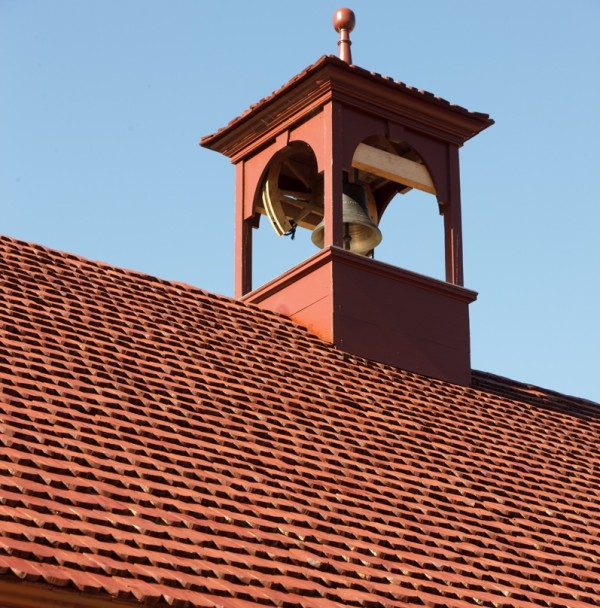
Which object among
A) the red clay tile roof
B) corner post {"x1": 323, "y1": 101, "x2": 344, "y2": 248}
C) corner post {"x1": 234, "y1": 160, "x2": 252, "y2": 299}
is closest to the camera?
the red clay tile roof

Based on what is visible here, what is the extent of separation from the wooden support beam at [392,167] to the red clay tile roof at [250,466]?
6.07ft

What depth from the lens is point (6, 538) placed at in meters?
7.29

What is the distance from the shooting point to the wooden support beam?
558 inches

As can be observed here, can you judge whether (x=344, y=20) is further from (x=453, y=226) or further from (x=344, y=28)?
(x=453, y=226)

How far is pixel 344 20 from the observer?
14883mm

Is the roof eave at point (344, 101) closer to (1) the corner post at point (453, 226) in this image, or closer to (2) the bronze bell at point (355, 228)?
(1) the corner post at point (453, 226)

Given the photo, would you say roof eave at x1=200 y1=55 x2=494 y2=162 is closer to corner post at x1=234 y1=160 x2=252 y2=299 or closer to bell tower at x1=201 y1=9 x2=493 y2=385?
bell tower at x1=201 y1=9 x2=493 y2=385

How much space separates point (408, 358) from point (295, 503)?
4.11 metres

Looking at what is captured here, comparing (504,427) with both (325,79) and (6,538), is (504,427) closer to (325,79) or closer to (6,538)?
(325,79)

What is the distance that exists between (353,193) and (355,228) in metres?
0.38

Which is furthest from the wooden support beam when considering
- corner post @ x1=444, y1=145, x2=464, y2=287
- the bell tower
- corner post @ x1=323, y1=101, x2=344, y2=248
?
corner post @ x1=323, y1=101, x2=344, y2=248

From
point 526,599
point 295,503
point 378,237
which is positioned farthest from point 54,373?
point 378,237

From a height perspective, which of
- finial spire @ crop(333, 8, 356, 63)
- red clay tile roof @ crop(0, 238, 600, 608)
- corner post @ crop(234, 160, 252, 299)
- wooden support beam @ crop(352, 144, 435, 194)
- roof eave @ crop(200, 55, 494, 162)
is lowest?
red clay tile roof @ crop(0, 238, 600, 608)

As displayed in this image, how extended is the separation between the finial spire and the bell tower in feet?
0.04
